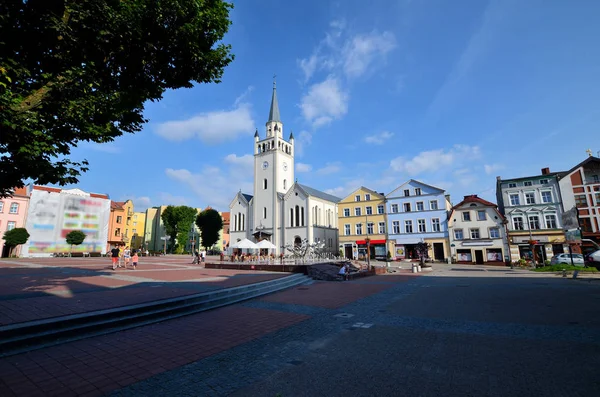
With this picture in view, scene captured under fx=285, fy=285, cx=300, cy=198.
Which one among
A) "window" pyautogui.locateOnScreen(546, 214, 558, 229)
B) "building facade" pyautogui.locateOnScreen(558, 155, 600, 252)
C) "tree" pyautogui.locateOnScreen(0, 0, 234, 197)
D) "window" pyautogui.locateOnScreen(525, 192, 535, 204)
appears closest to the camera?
"tree" pyautogui.locateOnScreen(0, 0, 234, 197)

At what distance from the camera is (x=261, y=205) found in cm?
5369

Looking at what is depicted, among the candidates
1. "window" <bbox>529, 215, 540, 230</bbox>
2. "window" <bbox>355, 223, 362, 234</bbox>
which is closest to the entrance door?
"window" <bbox>529, 215, 540, 230</bbox>

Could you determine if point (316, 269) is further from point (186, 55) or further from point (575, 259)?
point (575, 259)

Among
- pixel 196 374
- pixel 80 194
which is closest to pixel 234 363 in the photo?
pixel 196 374

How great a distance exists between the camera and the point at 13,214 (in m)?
44.1

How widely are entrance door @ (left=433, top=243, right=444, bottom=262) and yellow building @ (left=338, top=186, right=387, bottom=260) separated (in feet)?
23.3

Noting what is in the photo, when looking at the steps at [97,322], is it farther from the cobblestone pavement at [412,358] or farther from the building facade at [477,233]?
the building facade at [477,233]

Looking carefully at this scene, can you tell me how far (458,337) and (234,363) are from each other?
507 centimetres

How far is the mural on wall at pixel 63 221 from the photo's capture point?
45812mm

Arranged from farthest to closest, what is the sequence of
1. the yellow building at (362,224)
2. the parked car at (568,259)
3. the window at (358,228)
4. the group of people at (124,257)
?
1. the window at (358,228)
2. the yellow building at (362,224)
3. the parked car at (568,259)
4. the group of people at (124,257)

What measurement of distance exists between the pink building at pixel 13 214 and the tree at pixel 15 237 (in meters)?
2.83

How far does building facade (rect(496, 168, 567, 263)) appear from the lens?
119ft

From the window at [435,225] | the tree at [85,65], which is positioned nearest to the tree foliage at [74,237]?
the tree at [85,65]

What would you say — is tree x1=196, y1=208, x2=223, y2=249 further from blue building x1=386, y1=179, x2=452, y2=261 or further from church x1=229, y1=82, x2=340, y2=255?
blue building x1=386, y1=179, x2=452, y2=261
